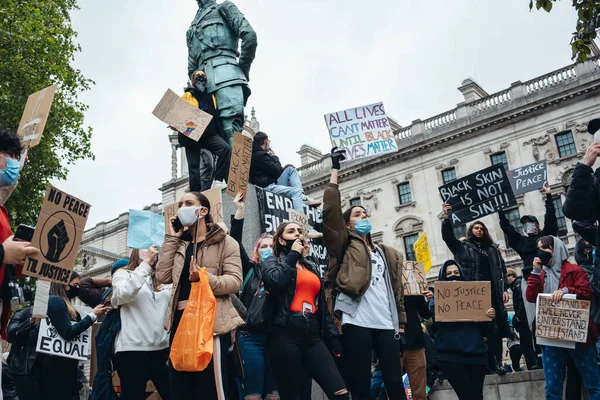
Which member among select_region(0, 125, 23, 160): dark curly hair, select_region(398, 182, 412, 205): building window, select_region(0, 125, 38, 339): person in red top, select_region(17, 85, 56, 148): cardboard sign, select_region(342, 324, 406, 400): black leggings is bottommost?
select_region(342, 324, 406, 400): black leggings

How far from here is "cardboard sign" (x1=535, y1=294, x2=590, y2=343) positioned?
17.2 ft

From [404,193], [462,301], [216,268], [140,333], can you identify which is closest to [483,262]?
[462,301]

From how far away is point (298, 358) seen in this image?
14.1ft

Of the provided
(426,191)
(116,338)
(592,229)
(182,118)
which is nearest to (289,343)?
(116,338)

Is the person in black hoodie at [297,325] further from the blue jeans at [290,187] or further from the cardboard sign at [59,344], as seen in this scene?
the blue jeans at [290,187]

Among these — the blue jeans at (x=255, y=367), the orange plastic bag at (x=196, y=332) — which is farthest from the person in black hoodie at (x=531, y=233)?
the orange plastic bag at (x=196, y=332)

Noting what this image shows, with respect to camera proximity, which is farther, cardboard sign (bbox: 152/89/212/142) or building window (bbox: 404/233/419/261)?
building window (bbox: 404/233/419/261)

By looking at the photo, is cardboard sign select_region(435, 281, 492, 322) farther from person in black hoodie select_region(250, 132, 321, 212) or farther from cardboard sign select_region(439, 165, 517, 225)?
person in black hoodie select_region(250, 132, 321, 212)

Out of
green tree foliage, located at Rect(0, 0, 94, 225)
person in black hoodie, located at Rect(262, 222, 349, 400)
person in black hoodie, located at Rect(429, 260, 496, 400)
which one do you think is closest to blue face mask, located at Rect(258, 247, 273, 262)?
person in black hoodie, located at Rect(262, 222, 349, 400)

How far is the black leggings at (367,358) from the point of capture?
455 centimetres

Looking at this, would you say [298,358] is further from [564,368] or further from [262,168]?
[262,168]

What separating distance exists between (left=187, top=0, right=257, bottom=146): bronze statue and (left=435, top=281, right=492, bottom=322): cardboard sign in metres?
3.61

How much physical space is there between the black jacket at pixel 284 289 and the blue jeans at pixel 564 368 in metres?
2.19

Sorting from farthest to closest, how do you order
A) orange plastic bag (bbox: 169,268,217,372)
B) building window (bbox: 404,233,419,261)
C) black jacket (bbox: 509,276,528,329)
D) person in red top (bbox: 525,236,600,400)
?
1. building window (bbox: 404,233,419,261)
2. black jacket (bbox: 509,276,528,329)
3. person in red top (bbox: 525,236,600,400)
4. orange plastic bag (bbox: 169,268,217,372)
